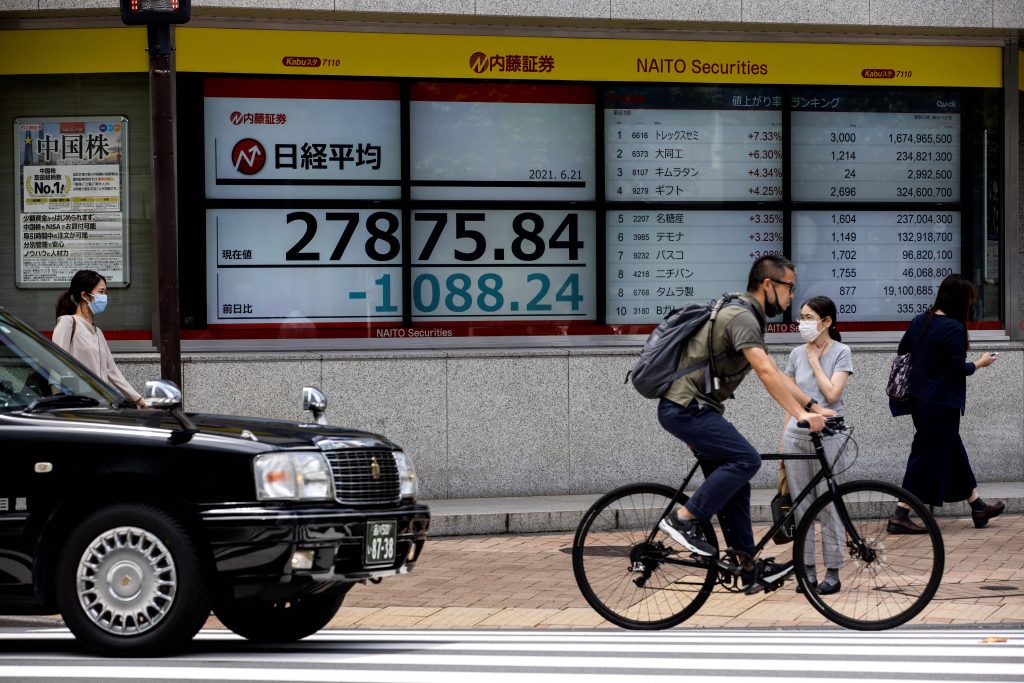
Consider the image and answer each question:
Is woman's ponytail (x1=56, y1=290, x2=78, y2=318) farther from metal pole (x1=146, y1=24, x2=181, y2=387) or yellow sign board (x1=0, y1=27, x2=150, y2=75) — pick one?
yellow sign board (x1=0, y1=27, x2=150, y2=75)

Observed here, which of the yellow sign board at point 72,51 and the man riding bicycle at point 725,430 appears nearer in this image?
the man riding bicycle at point 725,430

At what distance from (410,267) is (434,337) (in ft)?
1.96

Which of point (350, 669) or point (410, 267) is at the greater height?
point (410, 267)

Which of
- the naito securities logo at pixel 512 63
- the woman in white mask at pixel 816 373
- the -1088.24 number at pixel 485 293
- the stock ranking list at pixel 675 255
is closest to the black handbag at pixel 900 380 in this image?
the woman in white mask at pixel 816 373

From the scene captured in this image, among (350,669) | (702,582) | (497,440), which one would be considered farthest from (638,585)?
(497,440)

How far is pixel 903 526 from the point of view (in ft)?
27.4

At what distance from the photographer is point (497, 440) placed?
554 inches

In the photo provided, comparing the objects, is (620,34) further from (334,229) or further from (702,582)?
(702,582)

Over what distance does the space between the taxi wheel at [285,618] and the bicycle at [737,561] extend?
1.22 m

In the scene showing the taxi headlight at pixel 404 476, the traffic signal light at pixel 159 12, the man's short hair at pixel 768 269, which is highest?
the traffic signal light at pixel 159 12

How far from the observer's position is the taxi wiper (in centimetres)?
765

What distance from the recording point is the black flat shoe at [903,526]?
8.26 metres

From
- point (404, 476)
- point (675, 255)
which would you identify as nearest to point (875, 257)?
point (675, 255)

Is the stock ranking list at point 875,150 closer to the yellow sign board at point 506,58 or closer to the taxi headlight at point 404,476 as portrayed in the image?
the yellow sign board at point 506,58
